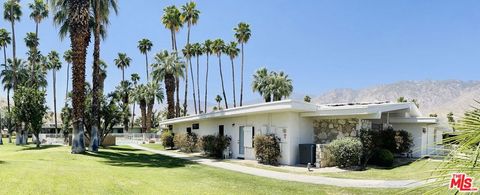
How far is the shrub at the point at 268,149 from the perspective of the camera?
1817cm

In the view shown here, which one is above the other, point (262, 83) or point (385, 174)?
point (262, 83)

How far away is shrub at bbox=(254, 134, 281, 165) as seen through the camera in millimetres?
18172

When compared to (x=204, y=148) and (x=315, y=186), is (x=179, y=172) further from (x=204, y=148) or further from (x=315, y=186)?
(x=204, y=148)

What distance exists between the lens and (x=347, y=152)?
621 inches

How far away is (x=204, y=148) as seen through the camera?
24.2 m

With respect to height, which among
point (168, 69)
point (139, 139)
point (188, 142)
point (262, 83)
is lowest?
point (139, 139)

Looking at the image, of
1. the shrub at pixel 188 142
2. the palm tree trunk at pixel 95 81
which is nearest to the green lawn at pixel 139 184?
the palm tree trunk at pixel 95 81

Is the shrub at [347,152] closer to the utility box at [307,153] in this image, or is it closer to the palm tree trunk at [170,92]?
the utility box at [307,153]

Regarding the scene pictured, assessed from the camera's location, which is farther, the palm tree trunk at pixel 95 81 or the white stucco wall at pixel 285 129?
the palm tree trunk at pixel 95 81

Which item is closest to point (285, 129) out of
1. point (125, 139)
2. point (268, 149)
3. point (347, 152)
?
point (268, 149)

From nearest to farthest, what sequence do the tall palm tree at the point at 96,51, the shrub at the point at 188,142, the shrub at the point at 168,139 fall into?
the tall palm tree at the point at 96,51 < the shrub at the point at 188,142 < the shrub at the point at 168,139

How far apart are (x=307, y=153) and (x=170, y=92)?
28.3 metres

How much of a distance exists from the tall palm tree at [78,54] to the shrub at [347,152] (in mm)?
15409

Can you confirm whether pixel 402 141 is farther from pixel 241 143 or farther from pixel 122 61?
pixel 122 61
